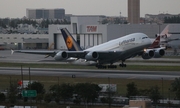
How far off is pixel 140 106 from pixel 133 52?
47388 mm

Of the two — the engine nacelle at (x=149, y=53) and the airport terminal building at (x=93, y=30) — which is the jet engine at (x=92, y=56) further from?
the airport terminal building at (x=93, y=30)

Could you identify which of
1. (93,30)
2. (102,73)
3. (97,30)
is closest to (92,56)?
(102,73)

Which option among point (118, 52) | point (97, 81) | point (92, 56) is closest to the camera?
point (97, 81)

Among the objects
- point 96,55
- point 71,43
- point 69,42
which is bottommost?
point 96,55

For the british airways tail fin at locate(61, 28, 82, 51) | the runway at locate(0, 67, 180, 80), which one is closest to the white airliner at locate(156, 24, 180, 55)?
the british airways tail fin at locate(61, 28, 82, 51)

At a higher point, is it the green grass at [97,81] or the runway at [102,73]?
the runway at [102,73]

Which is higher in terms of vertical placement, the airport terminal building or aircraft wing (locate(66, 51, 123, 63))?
the airport terminal building

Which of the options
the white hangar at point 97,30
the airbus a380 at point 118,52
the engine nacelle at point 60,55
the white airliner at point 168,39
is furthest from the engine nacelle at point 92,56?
the white hangar at point 97,30

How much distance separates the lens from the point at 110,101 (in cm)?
5578

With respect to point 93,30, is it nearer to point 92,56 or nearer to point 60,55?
point 92,56

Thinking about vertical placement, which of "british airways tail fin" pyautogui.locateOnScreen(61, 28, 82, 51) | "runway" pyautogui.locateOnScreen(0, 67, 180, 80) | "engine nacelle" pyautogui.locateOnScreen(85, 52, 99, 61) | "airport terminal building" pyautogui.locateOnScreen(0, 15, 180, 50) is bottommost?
"runway" pyautogui.locateOnScreen(0, 67, 180, 80)

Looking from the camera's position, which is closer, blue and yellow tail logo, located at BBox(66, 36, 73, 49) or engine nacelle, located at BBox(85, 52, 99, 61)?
engine nacelle, located at BBox(85, 52, 99, 61)

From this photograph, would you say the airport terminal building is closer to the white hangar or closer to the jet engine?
the white hangar

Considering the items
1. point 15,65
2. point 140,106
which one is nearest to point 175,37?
point 15,65
